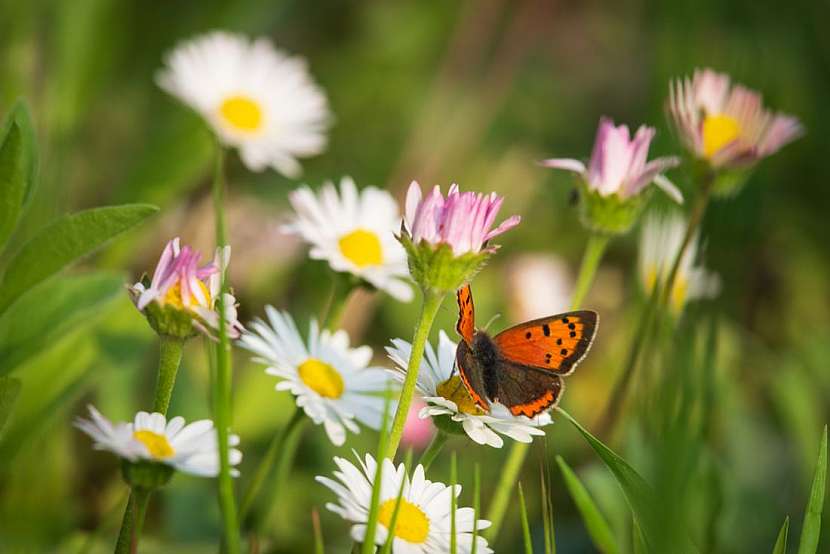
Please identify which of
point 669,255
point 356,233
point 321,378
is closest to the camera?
point 321,378

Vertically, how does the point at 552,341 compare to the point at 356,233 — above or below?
below

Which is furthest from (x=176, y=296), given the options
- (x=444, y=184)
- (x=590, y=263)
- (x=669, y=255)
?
(x=444, y=184)

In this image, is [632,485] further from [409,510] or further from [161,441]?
[161,441]

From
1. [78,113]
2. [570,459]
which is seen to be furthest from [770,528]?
[78,113]

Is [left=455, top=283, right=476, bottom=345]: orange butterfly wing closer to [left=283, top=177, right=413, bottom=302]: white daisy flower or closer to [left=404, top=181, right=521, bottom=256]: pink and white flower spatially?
[left=404, top=181, right=521, bottom=256]: pink and white flower

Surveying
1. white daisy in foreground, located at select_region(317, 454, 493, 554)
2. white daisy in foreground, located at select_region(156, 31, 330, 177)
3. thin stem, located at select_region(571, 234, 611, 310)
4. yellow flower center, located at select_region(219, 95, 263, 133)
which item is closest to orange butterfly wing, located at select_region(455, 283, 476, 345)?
white daisy in foreground, located at select_region(317, 454, 493, 554)

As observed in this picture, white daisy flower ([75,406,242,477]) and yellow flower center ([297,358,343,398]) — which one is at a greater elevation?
yellow flower center ([297,358,343,398])

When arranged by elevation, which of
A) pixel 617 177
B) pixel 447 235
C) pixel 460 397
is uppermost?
pixel 617 177

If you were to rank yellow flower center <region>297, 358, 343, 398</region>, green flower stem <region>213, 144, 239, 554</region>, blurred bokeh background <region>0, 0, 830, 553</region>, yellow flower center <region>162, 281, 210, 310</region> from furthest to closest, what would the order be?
blurred bokeh background <region>0, 0, 830, 553</region> < yellow flower center <region>297, 358, 343, 398</region> < yellow flower center <region>162, 281, 210, 310</region> < green flower stem <region>213, 144, 239, 554</region>
